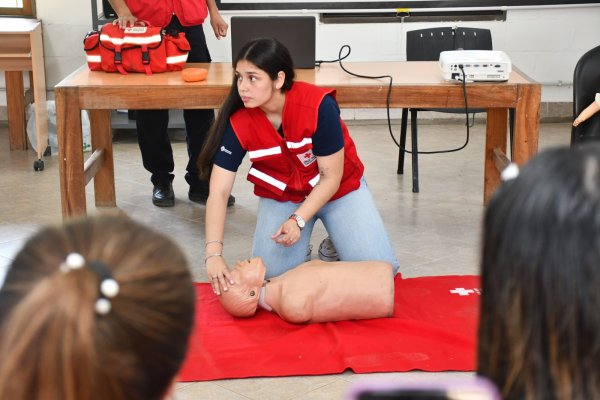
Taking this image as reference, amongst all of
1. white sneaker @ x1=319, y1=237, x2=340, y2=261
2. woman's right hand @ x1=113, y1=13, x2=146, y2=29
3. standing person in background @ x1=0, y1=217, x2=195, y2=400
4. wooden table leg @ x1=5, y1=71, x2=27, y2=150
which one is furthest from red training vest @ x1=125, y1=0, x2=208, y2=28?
standing person in background @ x1=0, y1=217, x2=195, y2=400

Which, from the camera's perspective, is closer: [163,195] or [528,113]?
[528,113]

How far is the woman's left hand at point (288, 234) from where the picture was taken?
115 inches

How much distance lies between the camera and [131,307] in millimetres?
908

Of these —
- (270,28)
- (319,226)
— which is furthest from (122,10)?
(319,226)

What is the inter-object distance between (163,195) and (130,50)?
939 millimetres

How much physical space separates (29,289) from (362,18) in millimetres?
5171

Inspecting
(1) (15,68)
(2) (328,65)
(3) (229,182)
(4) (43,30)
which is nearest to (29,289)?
(3) (229,182)

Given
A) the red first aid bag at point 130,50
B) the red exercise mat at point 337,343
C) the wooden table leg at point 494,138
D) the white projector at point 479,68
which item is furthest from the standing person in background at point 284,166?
the wooden table leg at point 494,138

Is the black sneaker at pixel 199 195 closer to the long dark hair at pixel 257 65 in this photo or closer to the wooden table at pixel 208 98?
the wooden table at pixel 208 98

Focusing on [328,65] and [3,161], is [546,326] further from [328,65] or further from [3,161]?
[3,161]

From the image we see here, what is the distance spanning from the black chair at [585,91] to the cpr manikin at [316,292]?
114 cm

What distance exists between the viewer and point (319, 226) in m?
3.99

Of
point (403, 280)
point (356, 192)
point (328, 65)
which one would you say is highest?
point (328, 65)

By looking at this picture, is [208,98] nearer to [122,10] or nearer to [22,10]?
[122,10]
